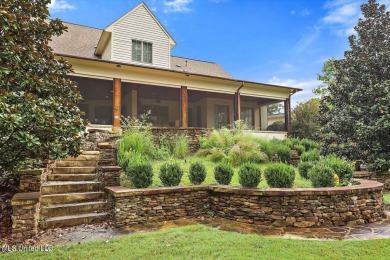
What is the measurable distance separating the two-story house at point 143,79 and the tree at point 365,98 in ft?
16.0

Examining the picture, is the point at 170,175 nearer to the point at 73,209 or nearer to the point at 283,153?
the point at 73,209

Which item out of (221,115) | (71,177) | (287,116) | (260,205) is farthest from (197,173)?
(221,115)

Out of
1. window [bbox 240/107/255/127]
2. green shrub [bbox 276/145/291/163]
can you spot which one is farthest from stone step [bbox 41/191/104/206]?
window [bbox 240/107/255/127]

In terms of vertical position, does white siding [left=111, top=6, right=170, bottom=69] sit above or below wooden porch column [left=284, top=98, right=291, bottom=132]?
above

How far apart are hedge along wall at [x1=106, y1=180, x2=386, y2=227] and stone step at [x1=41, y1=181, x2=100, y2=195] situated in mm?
653

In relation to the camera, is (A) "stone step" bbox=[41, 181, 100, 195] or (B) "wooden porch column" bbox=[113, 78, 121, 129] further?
(B) "wooden porch column" bbox=[113, 78, 121, 129]

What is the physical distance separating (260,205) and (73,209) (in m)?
3.56

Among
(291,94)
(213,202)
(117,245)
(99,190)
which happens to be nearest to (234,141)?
(213,202)

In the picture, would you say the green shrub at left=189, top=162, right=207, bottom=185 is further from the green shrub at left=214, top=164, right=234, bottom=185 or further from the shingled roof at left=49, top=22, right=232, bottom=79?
the shingled roof at left=49, top=22, right=232, bottom=79

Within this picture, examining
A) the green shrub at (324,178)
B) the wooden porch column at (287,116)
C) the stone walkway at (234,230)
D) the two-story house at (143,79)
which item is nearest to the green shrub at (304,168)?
the green shrub at (324,178)

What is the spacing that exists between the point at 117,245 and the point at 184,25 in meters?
14.7

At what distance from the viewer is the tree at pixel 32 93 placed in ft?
9.45

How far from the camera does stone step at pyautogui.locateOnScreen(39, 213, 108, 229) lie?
175 inches

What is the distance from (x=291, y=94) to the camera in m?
14.7
